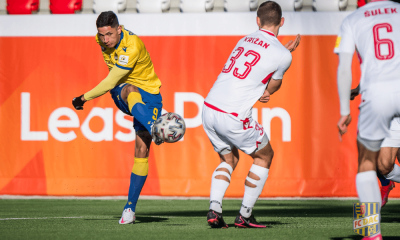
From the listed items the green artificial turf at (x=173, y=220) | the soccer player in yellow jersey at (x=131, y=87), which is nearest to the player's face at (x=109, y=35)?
the soccer player in yellow jersey at (x=131, y=87)

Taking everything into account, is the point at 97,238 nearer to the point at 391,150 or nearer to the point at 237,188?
the point at 391,150

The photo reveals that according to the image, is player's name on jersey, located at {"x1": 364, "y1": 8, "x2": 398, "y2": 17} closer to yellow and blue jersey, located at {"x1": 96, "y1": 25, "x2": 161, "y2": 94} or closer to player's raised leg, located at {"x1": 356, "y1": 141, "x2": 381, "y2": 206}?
player's raised leg, located at {"x1": 356, "y1": 141, "x2": 381, "y2": 206}

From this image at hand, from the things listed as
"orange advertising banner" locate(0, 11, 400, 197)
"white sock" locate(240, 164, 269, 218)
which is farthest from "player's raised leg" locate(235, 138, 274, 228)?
"orange advertising banner" locate(0, 11, 400, 197)

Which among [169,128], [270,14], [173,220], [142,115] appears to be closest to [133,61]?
[142,115]

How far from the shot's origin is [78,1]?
27.8 feet

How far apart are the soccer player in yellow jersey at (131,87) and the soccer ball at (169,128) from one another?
0.07 metres

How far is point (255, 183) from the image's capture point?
14.2 ft

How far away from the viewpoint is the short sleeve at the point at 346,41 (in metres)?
3.29

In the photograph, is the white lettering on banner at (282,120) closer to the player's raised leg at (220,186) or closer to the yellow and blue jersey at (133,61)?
the yellow and blue jersey at (133,61)

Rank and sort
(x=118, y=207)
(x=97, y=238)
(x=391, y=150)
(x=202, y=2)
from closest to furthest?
(x=97, y=238), (x=391, y=150), (x=118, y=207), (x=202, y=2)

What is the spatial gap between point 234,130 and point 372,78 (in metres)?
1.28

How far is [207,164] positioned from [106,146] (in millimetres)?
1584

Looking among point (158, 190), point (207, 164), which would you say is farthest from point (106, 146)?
point (207, 164)

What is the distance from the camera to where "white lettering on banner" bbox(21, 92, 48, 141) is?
26.7 ft
